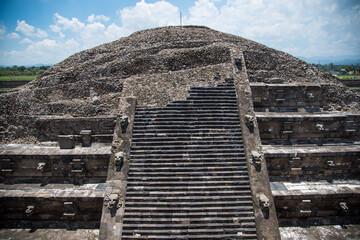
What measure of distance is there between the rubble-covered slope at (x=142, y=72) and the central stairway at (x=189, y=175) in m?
1.82

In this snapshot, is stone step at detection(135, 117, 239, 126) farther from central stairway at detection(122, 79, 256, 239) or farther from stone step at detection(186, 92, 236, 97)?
stone step at detection(186, 92, 236, 97)

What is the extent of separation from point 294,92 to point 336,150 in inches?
156

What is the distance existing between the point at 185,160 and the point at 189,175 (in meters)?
0.65

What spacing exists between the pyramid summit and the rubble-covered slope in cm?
14

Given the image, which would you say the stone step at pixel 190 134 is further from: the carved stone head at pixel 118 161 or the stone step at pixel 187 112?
the carved stone head at pixel 118 161

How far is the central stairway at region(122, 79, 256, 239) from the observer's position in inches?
284

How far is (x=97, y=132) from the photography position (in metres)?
11.7

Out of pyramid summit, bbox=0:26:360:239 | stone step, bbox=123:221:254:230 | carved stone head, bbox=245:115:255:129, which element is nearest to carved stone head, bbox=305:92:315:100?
pyramid summit, bbox=0:26:360:239

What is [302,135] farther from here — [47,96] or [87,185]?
[47,96]

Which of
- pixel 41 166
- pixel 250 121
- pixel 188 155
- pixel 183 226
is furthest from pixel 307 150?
pixel 41 166

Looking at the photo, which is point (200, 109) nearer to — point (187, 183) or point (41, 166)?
point (187, 183)

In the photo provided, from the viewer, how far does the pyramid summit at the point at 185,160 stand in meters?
7.52

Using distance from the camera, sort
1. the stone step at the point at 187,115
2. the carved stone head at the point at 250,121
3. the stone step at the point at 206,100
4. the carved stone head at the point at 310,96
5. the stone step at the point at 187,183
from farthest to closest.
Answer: the carved stone head at the point at 310,96
the stone step at the point at 206,100
the stone step at the point at 187,115
the carved stone head at the point at 250,121
the stone step at the point at 187,183

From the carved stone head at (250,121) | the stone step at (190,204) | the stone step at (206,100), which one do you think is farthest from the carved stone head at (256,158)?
the stone step at (206,100)
